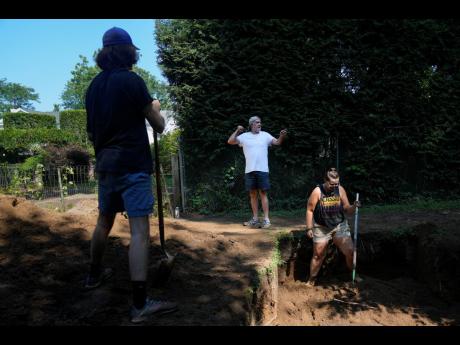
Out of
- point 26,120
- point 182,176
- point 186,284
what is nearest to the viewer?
point 186,284

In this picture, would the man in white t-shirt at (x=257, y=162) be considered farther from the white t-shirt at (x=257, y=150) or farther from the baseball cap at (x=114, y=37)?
the baseball cap at (x=114, y=37)

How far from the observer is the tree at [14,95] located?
87.3 metres

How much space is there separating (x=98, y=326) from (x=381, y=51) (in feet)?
29.1

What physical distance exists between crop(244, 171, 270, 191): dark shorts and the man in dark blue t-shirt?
387 cm

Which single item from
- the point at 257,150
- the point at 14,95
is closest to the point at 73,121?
the point at 257,150

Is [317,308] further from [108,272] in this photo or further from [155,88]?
[155,88]

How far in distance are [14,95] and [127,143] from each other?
102 m

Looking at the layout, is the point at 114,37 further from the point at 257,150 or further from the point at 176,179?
the point at 176,179

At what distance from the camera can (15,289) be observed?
9.75ft

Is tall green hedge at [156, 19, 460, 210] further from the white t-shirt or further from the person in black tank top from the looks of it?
the person in black tank top

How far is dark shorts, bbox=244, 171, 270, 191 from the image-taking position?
6.63 metres

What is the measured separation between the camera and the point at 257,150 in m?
6.67

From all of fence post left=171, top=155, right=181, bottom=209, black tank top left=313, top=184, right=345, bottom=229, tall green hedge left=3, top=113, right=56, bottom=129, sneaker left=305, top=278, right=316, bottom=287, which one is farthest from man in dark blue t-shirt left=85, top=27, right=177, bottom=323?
tall green hedge left=3, top=113, right=56, bottom=129

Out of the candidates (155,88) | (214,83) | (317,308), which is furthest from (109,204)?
(155,88)
